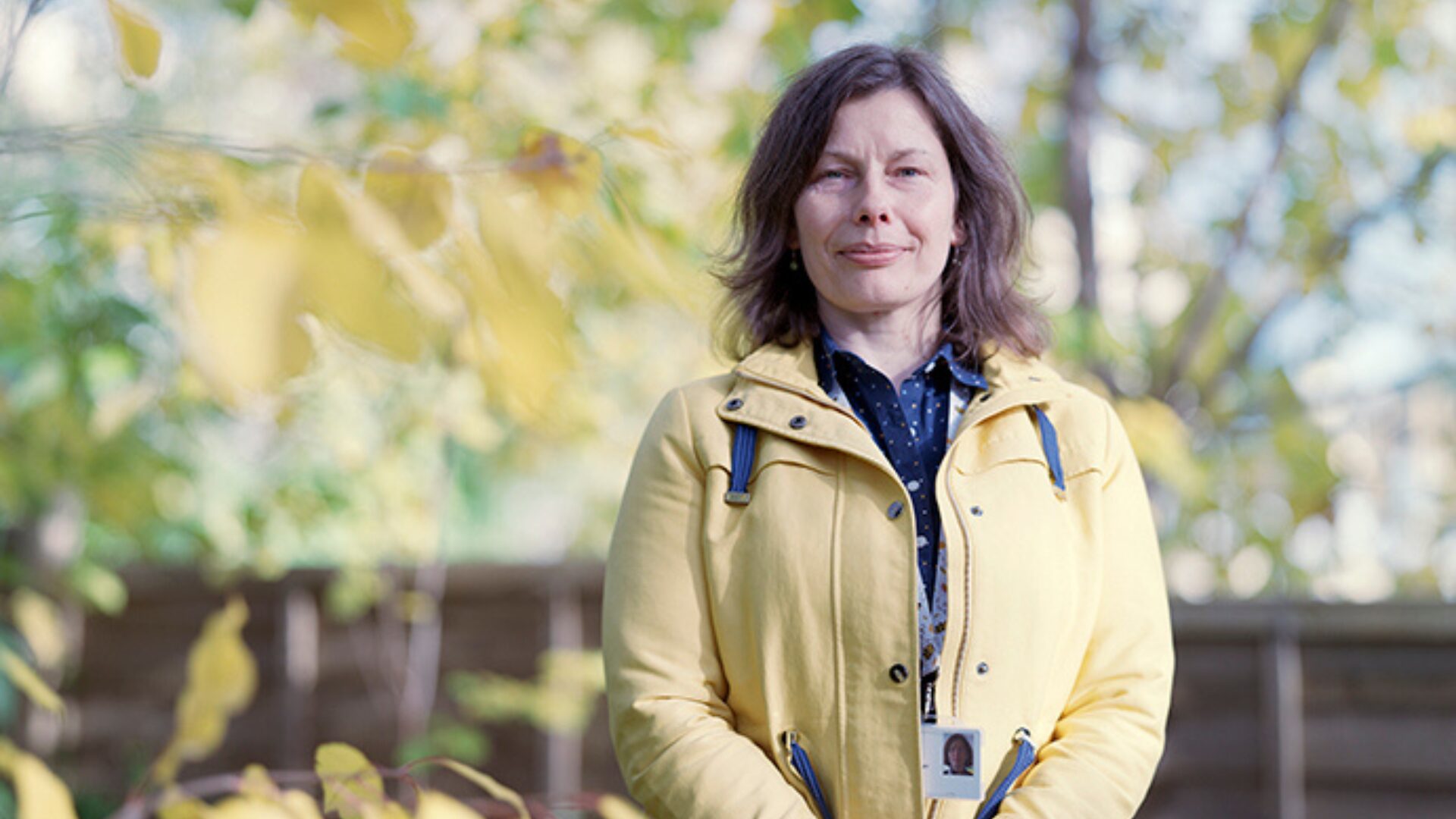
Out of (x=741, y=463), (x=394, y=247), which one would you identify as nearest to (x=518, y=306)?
(x=394, y=247)

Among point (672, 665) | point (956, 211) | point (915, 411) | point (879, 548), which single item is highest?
point (956, 211)

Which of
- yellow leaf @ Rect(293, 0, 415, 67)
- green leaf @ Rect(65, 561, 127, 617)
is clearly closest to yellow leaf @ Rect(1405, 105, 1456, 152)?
green leaf @ Rect(65, 561, 127, 617)

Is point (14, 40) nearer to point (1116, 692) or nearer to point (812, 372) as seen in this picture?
point (812, 372)

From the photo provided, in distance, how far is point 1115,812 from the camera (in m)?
1.37

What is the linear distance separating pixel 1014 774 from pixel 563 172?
70 cm

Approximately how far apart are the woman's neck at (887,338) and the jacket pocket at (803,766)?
0.37 meters

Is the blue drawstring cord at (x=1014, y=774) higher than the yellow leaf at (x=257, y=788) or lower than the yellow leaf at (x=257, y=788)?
lower

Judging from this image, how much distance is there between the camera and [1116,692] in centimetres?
142

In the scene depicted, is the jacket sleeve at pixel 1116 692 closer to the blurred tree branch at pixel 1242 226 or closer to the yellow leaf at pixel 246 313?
the yellow leaf at pixel 246 313

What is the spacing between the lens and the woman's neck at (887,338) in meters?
1.50

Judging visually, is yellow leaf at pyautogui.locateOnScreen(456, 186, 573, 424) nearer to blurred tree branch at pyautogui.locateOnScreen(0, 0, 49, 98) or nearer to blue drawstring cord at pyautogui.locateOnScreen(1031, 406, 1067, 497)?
blurred tree branch at pyautogui.locateOnScreen(0, 0, 49, 98)

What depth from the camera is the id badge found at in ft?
4.42

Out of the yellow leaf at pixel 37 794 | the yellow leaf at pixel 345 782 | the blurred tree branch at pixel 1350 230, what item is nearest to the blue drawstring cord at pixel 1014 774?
the yellow leaf at pixel 345 782

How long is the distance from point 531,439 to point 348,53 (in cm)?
422
